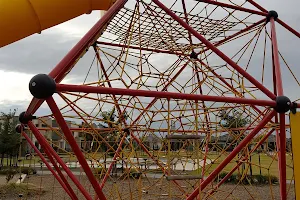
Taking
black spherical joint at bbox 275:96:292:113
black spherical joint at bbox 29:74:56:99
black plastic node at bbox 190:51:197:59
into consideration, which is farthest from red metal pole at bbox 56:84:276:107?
black plastic node at bbox 190:51:197:59

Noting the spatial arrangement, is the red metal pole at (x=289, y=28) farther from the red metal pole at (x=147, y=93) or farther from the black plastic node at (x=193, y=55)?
the red metal pole at (x=147, y=93)

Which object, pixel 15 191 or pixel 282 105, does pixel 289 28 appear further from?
pixel 15 191

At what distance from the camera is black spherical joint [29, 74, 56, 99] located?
366cm

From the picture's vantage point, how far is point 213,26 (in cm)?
755

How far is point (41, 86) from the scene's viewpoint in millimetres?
3674

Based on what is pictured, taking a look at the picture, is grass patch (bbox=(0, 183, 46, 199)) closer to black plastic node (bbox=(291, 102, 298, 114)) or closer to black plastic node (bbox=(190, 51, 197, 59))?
black plastic node (bbox=(190, 51, 197, 59))

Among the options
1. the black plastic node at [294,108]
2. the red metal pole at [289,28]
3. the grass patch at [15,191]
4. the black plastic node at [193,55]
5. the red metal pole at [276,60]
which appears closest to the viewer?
the black plastic node at [294,108]

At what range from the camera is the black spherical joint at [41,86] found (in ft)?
12.0

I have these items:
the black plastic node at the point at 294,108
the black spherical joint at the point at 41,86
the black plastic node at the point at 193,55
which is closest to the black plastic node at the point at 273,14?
the black plastic node at the point at 193,55

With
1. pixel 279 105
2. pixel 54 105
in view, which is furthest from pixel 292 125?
pixel 54 105

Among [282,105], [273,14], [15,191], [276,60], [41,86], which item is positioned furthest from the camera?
[15,191]

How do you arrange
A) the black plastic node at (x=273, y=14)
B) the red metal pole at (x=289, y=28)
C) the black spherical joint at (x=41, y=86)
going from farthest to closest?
the red metal pole at (x=289, y=28), the black plastic node at (x=273, y=14), the black spherical joint at (x=41, y=86)

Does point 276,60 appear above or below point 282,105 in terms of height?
above

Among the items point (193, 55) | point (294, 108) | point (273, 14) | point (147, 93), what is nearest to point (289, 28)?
point (273, 14)
